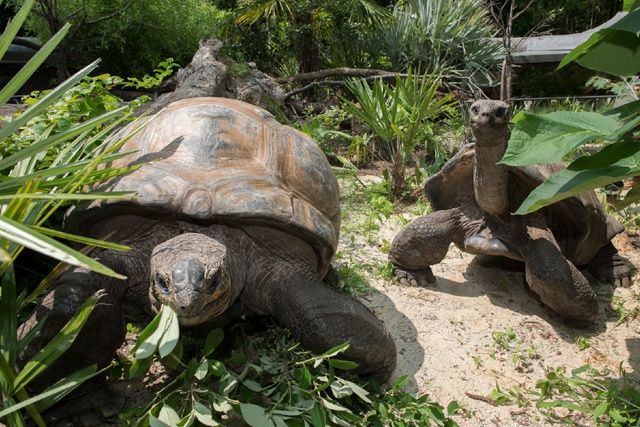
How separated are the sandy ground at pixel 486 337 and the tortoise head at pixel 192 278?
1074mm

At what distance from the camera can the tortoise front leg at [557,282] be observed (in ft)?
9.61

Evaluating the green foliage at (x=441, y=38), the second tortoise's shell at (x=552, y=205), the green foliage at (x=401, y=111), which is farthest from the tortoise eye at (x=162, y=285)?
the green foliage at (x=441, y=38)

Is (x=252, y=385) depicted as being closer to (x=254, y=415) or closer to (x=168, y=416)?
(x=254, y=415)

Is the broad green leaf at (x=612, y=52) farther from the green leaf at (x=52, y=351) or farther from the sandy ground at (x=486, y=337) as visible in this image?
the green leaf at (x=52, y=351)

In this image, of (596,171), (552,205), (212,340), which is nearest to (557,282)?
(552,205)

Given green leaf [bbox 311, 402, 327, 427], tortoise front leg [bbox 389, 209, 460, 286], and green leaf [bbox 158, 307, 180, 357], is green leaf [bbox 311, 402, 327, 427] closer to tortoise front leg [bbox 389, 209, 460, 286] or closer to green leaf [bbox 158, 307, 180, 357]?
green leaf [bbox 158, 307, 180, 357]

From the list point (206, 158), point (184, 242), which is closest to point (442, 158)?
point (206, 158)

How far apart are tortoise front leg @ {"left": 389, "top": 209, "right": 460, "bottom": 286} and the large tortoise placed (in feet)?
3.28

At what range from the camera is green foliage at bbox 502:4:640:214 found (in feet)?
5.54

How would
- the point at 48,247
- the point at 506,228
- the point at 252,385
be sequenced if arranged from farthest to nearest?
the point at 506,228 → the point at 252,385 → the point at 48,247

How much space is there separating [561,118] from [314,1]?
8.44 metres

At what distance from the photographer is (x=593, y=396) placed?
243 centimetres

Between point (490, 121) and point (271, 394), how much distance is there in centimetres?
175

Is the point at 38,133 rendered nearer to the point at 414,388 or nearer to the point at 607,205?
the point at 414,388
